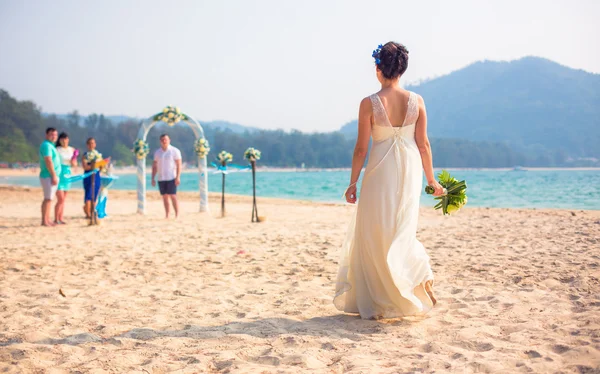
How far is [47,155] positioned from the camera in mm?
9844

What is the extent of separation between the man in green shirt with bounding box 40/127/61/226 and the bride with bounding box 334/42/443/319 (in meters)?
8.05

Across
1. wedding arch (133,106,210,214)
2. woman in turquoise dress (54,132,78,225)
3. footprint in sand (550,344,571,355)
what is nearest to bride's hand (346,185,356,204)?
footprint in sand (550,344,571,355)

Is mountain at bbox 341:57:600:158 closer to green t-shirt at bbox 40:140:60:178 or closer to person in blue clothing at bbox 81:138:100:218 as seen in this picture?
person in blue clothing at bbox 81:138:100:218

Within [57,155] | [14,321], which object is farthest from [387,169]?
[57,155]

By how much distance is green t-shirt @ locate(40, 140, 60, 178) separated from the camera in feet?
32.2

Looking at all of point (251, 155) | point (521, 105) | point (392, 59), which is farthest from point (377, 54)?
point (521, 105)

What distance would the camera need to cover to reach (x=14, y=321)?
13.5ft

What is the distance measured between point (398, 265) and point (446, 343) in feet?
2.16

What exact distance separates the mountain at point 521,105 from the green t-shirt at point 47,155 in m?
92.8

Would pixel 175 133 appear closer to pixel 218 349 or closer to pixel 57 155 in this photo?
pixel 57 155

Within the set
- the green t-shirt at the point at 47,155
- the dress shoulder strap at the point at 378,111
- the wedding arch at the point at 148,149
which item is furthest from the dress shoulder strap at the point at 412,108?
the wedding arch at the point at 148,149

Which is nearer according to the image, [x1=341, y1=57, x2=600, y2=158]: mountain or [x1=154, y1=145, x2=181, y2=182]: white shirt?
[x1=154, y1=145, x2=181, y2=182]: white shirt

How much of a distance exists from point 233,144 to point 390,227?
4229 inches

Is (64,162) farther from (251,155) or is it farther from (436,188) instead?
(436,188)
